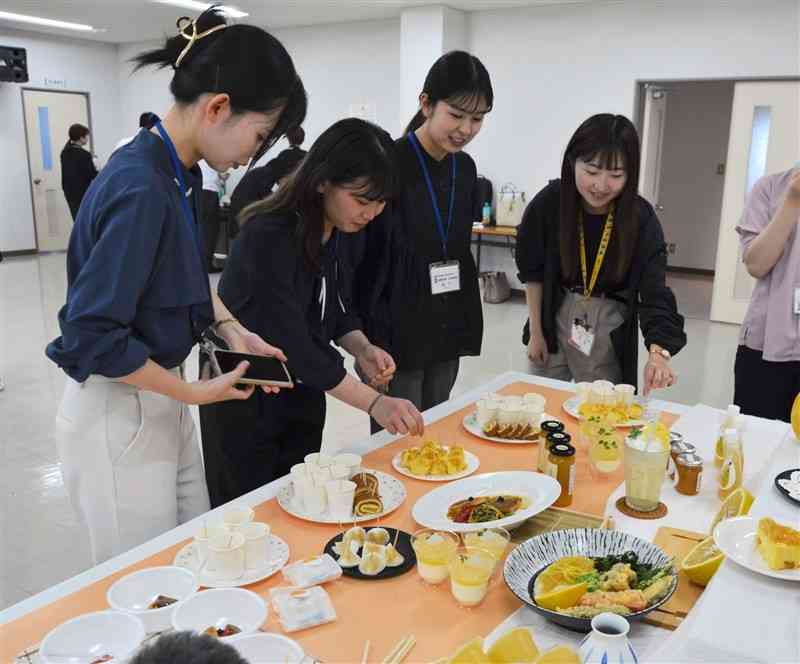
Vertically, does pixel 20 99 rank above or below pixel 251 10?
below

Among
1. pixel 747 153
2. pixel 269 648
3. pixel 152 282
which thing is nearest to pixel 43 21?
pixel 747 153

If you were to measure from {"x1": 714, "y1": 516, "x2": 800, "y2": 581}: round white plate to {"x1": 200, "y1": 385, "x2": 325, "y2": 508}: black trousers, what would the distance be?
3.51 feet

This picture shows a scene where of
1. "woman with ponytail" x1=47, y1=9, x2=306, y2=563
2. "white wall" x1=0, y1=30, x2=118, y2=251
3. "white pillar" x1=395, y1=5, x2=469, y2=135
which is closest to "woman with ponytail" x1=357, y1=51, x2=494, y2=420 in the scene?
"woman with ponytail" x1=47, y1=9, x2=306, y2=563

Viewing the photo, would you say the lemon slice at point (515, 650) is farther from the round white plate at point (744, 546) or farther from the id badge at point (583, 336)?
the id badge at point (583, 336)

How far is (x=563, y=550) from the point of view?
1192 millimetres

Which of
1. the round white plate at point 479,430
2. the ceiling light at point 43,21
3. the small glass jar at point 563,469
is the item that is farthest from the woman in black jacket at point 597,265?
the ceiling light at point 43,21

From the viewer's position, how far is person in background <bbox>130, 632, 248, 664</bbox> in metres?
0.55

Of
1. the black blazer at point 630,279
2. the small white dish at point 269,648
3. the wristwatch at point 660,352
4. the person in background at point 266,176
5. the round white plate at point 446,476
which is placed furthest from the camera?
the person in background at point 266,176

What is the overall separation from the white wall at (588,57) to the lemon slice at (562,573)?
19.5ft

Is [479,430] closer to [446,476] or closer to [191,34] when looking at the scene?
[446,476]

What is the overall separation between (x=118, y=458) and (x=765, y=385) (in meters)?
1.97

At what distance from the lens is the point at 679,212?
891 cm

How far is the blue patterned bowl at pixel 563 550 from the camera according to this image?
1.13 m

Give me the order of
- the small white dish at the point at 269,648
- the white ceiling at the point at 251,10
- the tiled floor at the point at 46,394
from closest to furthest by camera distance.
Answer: the small white dish at the point at 269,648
the tiled floor at the point at 46,394
the white ceiling at the point at 251,10
